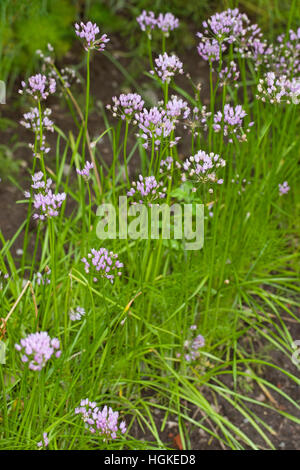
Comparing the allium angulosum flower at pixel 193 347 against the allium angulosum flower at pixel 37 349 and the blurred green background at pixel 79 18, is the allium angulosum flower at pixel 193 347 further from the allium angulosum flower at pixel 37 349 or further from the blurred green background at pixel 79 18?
the blurred green background at pixel 79 18

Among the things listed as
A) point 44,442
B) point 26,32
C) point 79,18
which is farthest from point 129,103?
point 79,18

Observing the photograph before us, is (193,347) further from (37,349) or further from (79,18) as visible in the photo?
(79,18)

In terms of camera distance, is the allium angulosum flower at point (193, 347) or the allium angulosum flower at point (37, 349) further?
the allium angulosum flower at point (193, 347)

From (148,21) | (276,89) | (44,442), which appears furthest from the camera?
(148,21)

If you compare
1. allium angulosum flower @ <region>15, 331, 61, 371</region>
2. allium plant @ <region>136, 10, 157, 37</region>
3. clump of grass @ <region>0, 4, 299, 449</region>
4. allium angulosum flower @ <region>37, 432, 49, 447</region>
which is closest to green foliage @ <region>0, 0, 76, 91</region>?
clump of grass @ <region>0, 4, 299, 449</region>

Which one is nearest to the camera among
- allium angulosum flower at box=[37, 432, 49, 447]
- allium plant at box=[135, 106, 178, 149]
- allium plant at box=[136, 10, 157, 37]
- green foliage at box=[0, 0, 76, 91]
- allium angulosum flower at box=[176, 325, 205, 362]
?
allium plant at box=[135, 106, 178, 149]

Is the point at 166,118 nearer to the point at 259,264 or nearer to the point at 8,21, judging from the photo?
the point at 259,264

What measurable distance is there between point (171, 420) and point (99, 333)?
2.19 feet

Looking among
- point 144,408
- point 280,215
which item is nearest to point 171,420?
point 144,408

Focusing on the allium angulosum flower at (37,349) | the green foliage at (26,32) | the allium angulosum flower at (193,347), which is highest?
the green foliage at (26,32)

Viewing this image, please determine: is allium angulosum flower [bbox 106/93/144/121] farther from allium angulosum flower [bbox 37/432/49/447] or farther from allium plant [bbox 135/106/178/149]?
allium angulosum flower [bbox 37/432/49/447]

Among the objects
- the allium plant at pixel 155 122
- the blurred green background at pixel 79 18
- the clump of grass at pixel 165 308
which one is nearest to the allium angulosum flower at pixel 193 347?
the clump of grass at pixel 165 308

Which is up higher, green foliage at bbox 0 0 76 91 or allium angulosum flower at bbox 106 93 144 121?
green foliage at bbox 0 0 76 91
